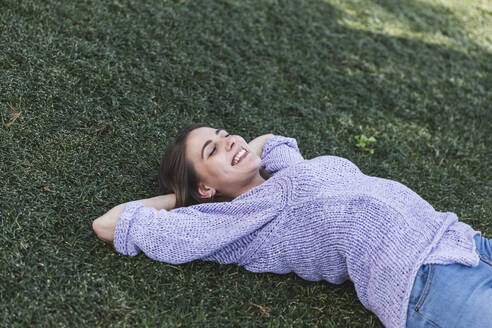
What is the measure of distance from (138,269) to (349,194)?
1.34m

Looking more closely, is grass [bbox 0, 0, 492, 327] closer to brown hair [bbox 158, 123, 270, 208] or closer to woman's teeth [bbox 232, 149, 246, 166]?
brown hair [bbox 158, 123, 270, 208]

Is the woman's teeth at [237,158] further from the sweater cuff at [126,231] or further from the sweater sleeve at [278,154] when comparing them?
the sweater cuff at [126,231]

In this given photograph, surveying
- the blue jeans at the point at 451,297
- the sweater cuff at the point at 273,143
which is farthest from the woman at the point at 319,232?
the sweater cuff at the point at 273,143

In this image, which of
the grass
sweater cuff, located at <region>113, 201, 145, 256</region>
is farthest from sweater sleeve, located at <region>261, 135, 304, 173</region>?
sweater cuff, located at <region>113, 201, 145, 256</region>

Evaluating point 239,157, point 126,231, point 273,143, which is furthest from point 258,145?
point 126,231

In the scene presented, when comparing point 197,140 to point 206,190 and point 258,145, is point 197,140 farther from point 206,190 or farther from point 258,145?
point 258,145

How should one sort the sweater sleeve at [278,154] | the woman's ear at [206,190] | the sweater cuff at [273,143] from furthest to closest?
the sweater cuff at [273,143]
the sweater sleeve at [278,154]
the woman's ear at [206,190]

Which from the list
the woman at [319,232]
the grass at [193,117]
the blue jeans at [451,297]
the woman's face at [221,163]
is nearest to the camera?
the blue jeans at [451,297]

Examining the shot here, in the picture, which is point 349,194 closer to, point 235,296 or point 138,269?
point 235,296

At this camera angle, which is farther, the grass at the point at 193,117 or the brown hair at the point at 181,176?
the brown hair at the point at 181,176

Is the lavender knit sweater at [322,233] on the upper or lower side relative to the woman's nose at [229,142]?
lower

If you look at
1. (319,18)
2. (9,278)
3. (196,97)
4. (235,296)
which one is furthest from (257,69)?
(9,278)

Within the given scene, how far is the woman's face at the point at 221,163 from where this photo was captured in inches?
125

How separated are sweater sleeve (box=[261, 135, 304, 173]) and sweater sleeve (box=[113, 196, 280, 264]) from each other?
638mm
